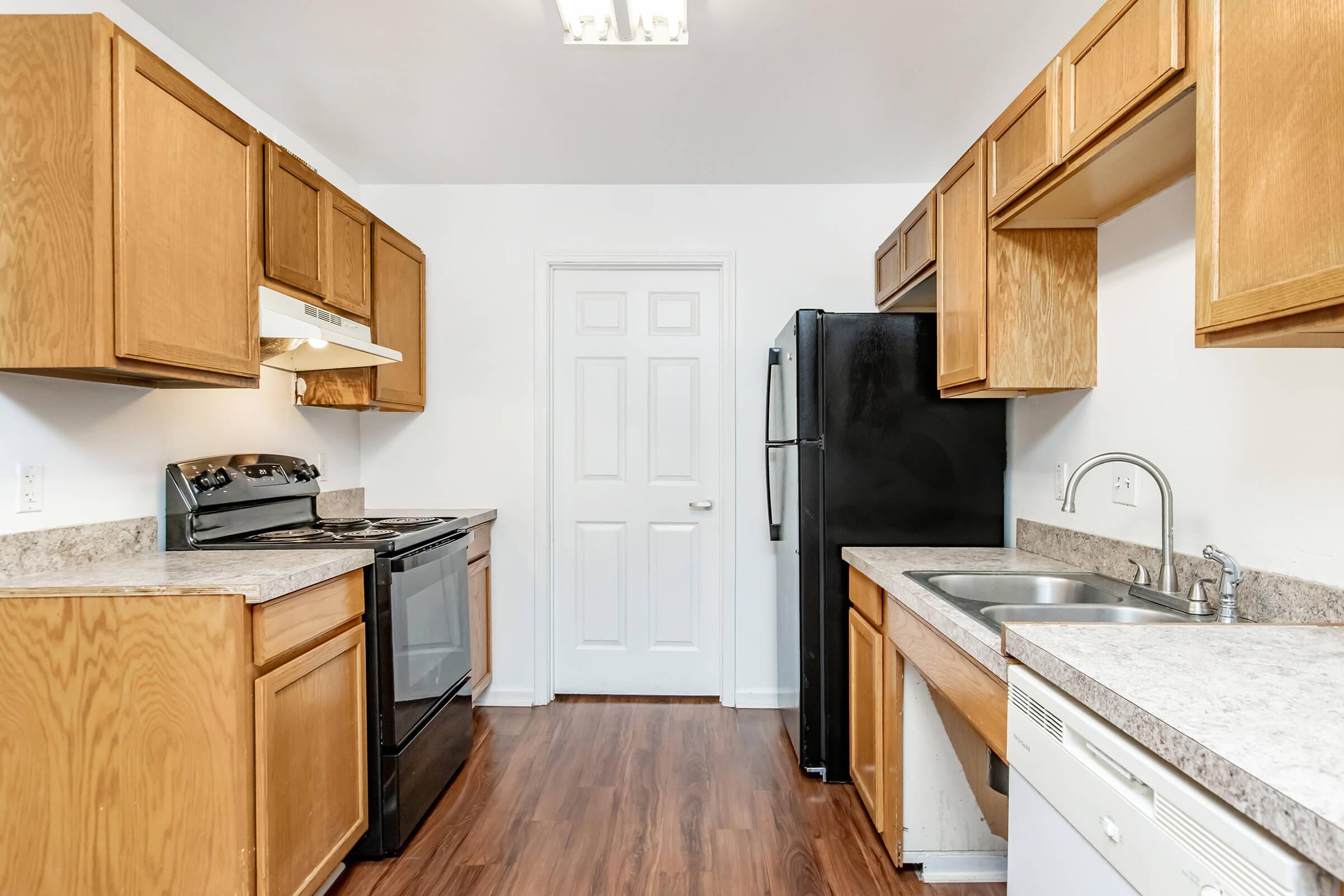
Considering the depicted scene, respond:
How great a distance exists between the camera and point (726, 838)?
2135mm

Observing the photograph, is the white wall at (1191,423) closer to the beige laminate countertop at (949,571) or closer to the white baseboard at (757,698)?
the beige laminate countertop at (949,571)

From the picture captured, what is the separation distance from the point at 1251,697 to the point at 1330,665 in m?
0.25

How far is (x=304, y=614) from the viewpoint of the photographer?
1.71 m

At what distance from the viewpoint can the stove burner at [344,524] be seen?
2547 mm

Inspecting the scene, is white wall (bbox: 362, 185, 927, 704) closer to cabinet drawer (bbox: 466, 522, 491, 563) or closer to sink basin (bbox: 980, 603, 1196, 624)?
cabinet drawer (bbox: 466, 522, 491, 563)

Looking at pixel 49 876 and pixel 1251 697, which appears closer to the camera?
pixel 1251 697

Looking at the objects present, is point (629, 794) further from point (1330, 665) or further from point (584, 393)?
point (1330, 665)

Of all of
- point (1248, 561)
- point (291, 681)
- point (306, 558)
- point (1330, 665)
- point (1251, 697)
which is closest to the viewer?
point (1251, 697)

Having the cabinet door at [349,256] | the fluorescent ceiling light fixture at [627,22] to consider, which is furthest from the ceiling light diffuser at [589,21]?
the cabinet door at [349,256]

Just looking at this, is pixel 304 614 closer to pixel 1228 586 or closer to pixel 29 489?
pixel 29 489

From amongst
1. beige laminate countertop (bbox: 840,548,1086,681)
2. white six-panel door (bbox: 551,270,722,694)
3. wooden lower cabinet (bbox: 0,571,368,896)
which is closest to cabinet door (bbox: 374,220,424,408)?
white six-panel door (bbox: 551,270,722,694)

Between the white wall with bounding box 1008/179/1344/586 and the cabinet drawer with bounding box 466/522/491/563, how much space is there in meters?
2.19

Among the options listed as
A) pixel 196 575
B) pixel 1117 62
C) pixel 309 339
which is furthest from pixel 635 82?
pixel 196 575

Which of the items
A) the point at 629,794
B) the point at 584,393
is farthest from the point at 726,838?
the point at 584,393
